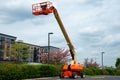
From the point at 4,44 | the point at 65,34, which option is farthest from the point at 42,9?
the point at 4,44

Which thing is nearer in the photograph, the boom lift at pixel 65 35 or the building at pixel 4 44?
the boom lift at pixel 65 35

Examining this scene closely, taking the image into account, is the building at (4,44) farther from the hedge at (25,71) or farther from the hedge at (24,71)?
the hedge at (24,71)

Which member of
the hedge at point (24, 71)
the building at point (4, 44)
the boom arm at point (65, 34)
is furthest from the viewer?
the building at point (4, 44)

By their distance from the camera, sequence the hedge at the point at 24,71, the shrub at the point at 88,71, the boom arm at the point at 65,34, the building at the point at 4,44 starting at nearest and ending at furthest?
the hedge at the point at 24,71 < the boom arm at the point at 65,34 < the shrub at the point at 88,71 < the building at the point at 4,44

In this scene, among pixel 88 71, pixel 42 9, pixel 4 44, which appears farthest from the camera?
pixel 4 44

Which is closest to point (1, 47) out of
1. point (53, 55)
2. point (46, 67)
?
point (53, 55)

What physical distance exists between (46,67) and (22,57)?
173ft

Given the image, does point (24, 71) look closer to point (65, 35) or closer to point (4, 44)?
point (65, 35)

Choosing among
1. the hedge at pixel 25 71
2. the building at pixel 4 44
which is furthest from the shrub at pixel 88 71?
the building at pixel 4 44

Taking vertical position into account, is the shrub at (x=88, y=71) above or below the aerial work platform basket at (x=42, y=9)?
below

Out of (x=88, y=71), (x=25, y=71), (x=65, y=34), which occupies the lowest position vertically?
(x=88, y=71)

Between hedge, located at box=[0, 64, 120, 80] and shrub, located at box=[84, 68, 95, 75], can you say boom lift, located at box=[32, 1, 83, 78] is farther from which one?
shrub, located at box=[84, 68, 95, 75]

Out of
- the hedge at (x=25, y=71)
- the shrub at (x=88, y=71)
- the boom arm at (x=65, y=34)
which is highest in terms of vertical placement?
the boom arm at (x=65, y=34)

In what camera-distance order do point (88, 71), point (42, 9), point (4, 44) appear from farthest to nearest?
point (4, 44) → point (88, 71) → point (42, 9)
